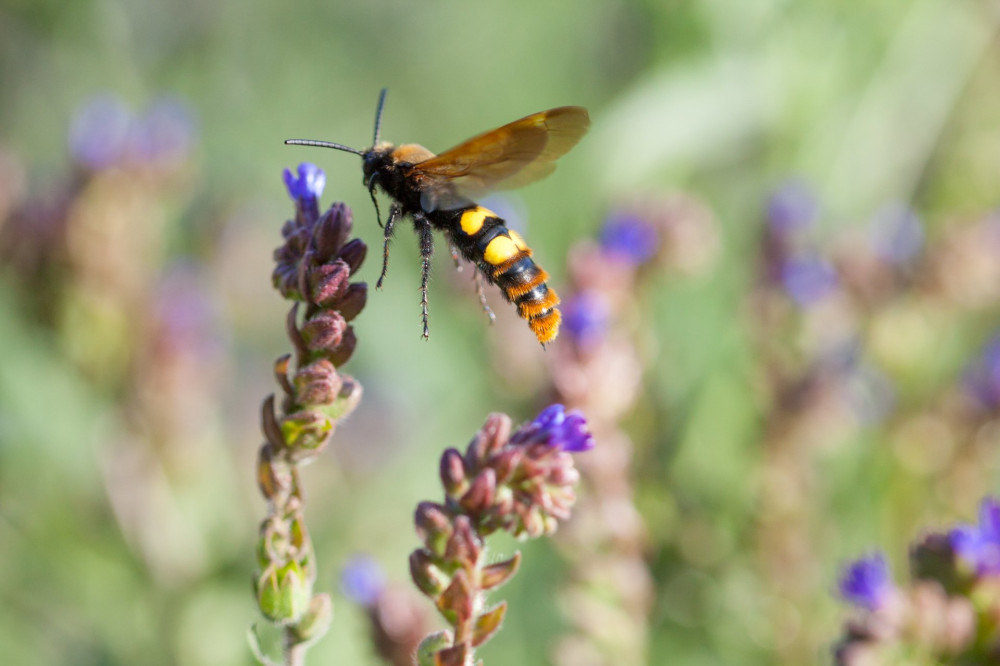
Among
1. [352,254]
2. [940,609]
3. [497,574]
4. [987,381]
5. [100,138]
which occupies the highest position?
[100,138]

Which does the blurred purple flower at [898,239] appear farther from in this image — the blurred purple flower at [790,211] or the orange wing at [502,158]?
the orange wing at [502,158]

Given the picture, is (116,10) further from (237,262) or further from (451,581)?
(451,581)

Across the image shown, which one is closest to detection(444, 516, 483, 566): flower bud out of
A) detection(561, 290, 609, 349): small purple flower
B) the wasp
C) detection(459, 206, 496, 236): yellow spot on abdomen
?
the wasp

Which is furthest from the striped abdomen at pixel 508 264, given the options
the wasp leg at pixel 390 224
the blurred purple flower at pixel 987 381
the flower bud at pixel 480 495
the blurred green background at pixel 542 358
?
the blurred purple flower at pixel 987 381

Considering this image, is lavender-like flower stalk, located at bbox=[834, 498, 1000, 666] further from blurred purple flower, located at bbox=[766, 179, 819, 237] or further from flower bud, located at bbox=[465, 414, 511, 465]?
blurred purple flower, located at bbox=[766, 179, 819, 237]

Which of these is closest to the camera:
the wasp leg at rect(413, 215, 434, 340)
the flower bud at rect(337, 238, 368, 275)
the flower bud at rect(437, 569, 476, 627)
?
the flower bud at rect(437, 569, 476, 627)

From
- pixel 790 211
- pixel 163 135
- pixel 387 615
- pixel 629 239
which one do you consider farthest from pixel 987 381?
pixel 163 135

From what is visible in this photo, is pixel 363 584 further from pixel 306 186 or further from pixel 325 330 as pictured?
pixel 306 186
